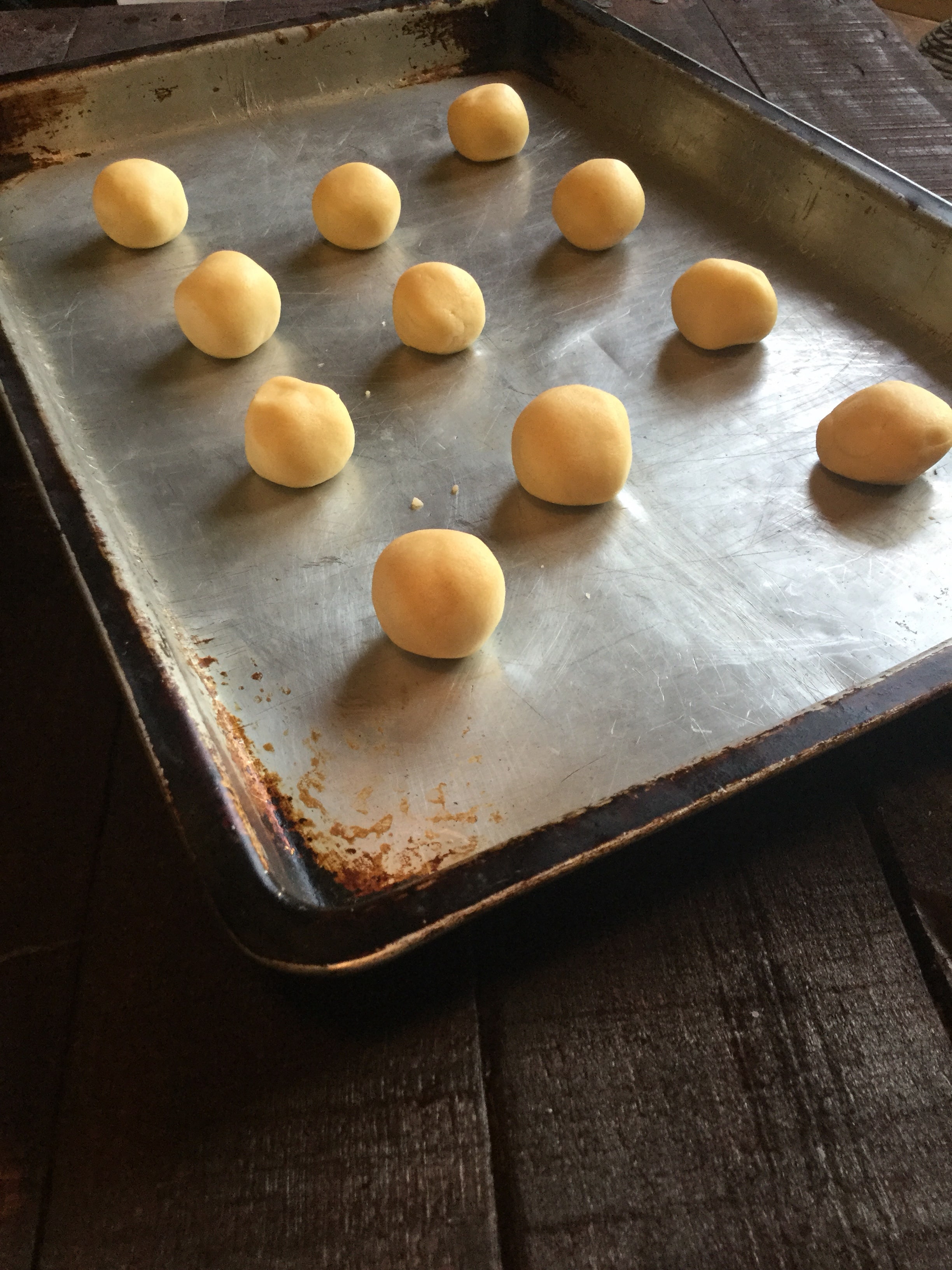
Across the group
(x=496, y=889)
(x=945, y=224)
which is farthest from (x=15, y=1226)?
(x=945, y=224)

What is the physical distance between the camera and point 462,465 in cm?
132

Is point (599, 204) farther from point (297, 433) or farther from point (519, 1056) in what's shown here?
point (519, 1056)

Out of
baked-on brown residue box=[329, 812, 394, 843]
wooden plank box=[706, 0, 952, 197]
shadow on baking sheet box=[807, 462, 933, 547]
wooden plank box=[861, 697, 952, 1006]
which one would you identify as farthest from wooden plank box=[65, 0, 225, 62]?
wooden plank box=[861, 697, 952, 1006]

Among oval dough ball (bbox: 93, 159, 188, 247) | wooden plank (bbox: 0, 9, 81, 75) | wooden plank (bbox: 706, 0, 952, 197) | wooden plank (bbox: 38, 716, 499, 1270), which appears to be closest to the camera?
wooden plank (bbox: 38, 716, 499, 1270)

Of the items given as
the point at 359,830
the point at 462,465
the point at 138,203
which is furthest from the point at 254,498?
the point at 138,203

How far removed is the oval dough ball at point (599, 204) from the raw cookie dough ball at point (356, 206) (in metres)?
0.32

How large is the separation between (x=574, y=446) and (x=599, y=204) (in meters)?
0.64

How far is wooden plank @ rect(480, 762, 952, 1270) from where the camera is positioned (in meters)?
0.78

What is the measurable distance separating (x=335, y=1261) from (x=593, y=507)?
0.93m

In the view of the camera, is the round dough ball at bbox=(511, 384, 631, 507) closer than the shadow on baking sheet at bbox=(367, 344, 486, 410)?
Yes

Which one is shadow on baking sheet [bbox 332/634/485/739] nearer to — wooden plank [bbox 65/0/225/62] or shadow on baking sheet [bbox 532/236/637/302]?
shadow on baking sheet [bbox 532/236/637/302]

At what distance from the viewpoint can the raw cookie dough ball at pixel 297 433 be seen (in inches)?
47.7

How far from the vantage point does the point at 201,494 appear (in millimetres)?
1260

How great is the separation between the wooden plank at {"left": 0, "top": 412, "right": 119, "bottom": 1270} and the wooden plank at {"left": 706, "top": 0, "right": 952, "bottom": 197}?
1.72 metres
